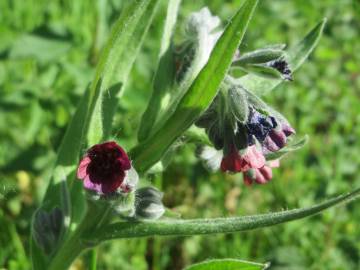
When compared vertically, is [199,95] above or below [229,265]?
above

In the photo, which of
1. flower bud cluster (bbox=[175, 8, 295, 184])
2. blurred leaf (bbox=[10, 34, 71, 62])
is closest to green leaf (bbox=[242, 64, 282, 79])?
flower bud cluster (bbox=[175, 8, 295, 184])

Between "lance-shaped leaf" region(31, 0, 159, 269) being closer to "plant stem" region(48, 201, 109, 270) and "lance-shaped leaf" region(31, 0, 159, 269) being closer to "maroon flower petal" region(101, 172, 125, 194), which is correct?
"plant stem" region(48, 201, 109, 270)

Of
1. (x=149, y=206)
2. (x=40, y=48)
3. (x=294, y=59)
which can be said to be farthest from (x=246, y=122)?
(x=40, y=48)

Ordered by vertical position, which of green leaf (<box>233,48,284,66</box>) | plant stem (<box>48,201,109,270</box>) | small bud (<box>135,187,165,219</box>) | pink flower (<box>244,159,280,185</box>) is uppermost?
green leaf (<box>233,48,284,66</box>)

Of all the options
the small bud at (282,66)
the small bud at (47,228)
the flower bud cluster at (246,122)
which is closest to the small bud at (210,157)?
the flower bud cluster at (246,122)

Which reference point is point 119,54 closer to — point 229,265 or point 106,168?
point 106,168
